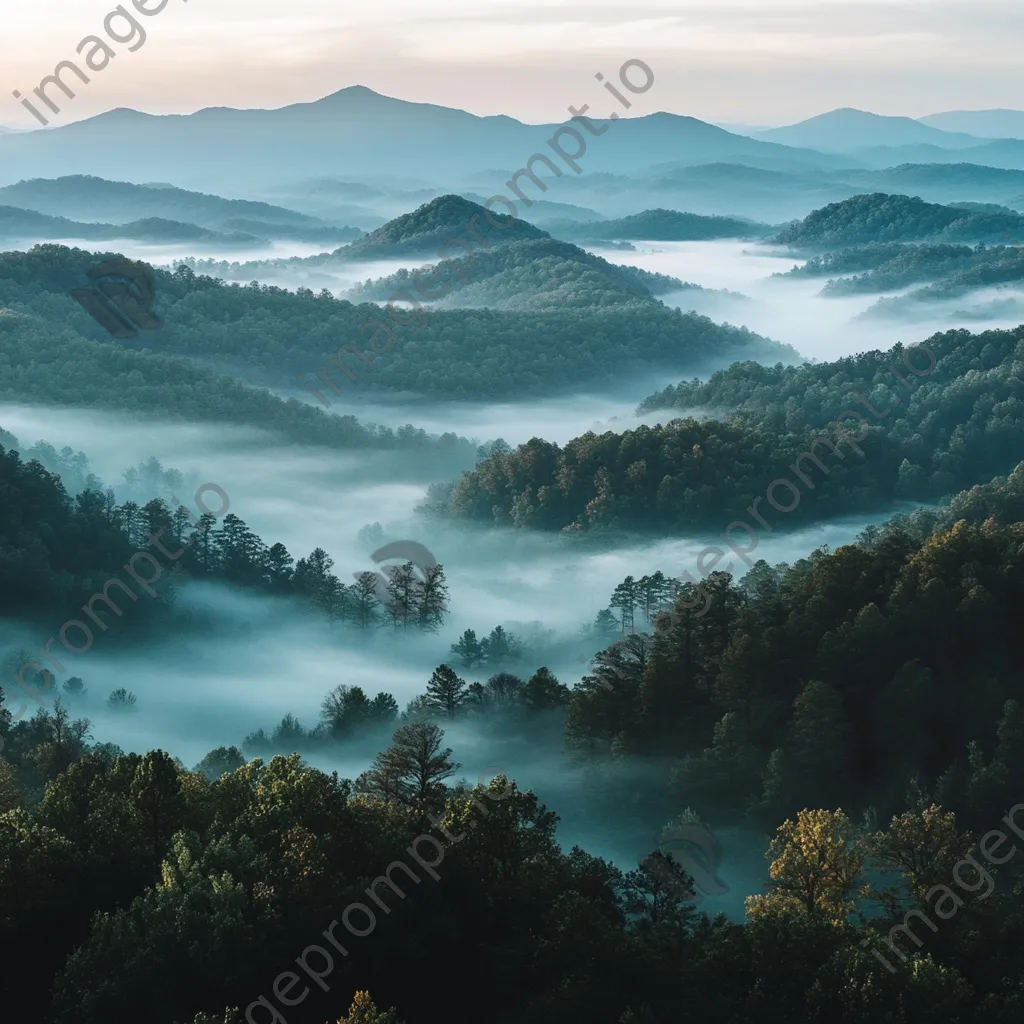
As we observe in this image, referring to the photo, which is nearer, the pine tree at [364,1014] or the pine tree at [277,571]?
the pine tree at [364,1014]

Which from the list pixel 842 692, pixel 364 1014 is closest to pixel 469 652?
pixel 842 692

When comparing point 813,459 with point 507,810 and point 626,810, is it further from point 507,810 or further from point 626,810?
point 507,810

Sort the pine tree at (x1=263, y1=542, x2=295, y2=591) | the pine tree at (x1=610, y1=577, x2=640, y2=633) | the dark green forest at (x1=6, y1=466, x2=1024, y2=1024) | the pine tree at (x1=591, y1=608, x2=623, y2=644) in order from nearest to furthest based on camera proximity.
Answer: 1. the dark green forest at (x1=6, y1=466, x2=1024, y2=1024)
2. the pine tree at (x1=610, y1=577, x2=640, y2=633)
3. the pine tree at (x1=591, y1=608, x2=623, y2=644)
4. the pine tree at (x1=263, y1=542, x2=295, y2=591)

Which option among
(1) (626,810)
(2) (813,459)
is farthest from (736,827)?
(2) (813,459)

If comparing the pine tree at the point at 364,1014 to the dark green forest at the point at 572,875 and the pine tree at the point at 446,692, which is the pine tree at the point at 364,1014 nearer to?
the dark green forest at the point at 572,875

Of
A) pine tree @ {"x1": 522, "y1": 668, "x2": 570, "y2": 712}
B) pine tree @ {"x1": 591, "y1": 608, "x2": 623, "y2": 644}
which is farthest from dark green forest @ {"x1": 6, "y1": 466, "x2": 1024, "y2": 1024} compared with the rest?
pine tree @ {"x1": 591, "y1": 608, "x2": 623, "y2": 644}

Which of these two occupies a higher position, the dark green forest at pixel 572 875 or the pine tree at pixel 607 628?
the pine tree at pixel 607 628

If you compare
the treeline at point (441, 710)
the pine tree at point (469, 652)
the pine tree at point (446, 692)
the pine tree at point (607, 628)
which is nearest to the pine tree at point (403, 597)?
the pine tree at point (469, 652)

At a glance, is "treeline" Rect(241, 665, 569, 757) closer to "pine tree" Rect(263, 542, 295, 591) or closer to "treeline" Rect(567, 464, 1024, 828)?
"treeline" Rect(567, 464, 1024, 828)
